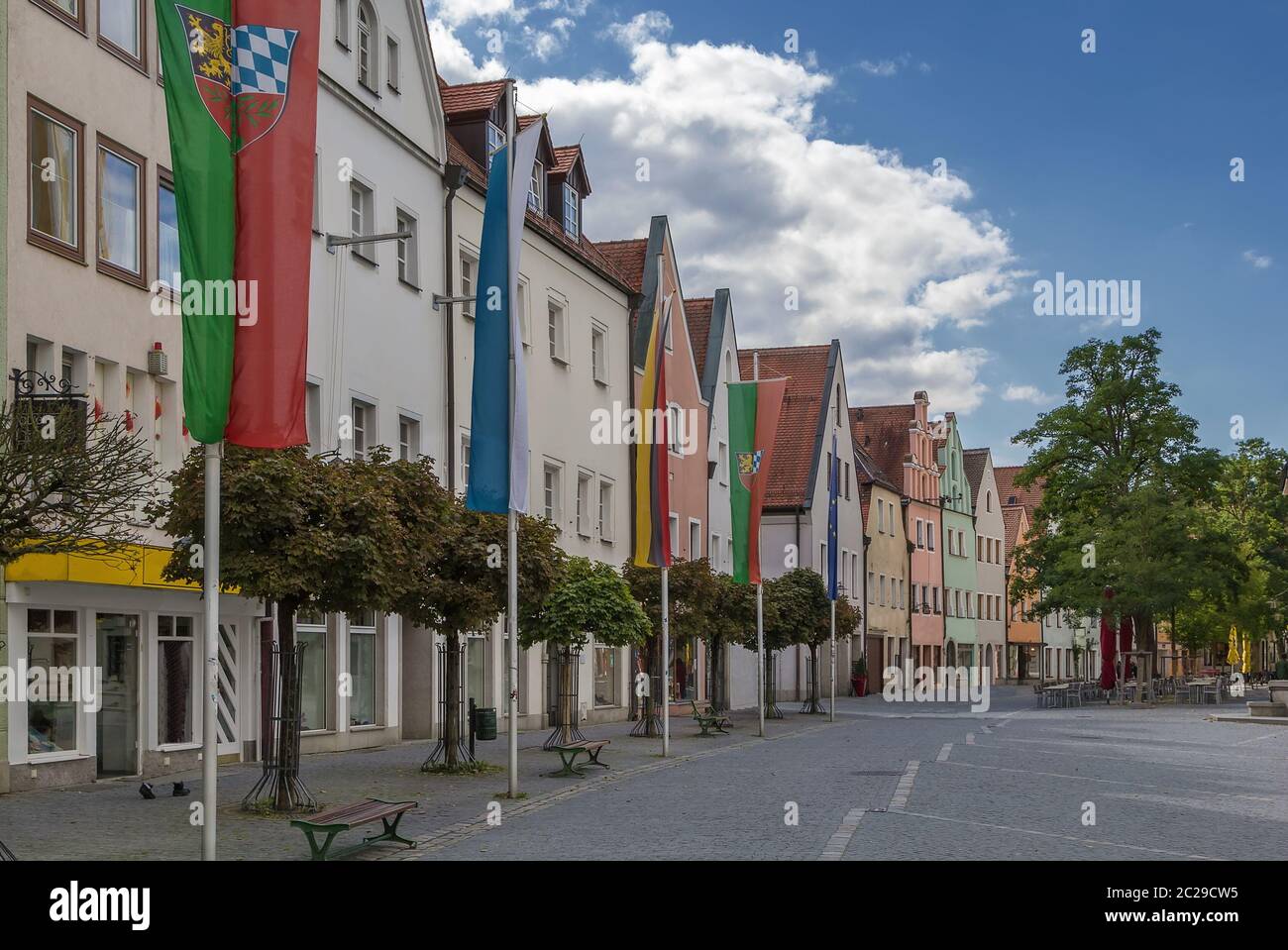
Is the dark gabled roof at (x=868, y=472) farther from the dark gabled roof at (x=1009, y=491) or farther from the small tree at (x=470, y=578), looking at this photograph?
the small tree at (x=470, y=578)

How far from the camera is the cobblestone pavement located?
13.2 metres

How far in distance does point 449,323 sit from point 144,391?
1031cm

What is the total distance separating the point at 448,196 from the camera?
100 feet

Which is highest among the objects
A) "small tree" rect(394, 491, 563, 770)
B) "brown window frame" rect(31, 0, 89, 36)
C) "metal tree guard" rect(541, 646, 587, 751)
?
"brown window frame" rect(31, 0, 89, 36)

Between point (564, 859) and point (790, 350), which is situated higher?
point (790, 350)

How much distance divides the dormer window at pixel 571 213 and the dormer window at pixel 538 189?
935 mm

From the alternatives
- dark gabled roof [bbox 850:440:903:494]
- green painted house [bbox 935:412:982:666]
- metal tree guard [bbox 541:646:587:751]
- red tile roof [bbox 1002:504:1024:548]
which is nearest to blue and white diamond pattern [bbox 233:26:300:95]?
metal tree guard [bbox 541:646:587:751]

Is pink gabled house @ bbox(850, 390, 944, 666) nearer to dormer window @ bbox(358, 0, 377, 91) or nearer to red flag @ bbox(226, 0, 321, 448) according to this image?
dormer window @ bbox(358, 0, 377, 91)

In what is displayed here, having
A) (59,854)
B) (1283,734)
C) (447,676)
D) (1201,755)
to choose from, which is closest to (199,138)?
(59,854)

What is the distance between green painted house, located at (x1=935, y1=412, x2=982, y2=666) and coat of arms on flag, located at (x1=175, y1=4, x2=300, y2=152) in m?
72.7

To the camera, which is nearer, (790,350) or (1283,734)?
(1283,734)

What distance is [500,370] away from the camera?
730 inches

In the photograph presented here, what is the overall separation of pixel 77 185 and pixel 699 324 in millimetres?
35505

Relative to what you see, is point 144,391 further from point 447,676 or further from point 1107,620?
point 1107,620
